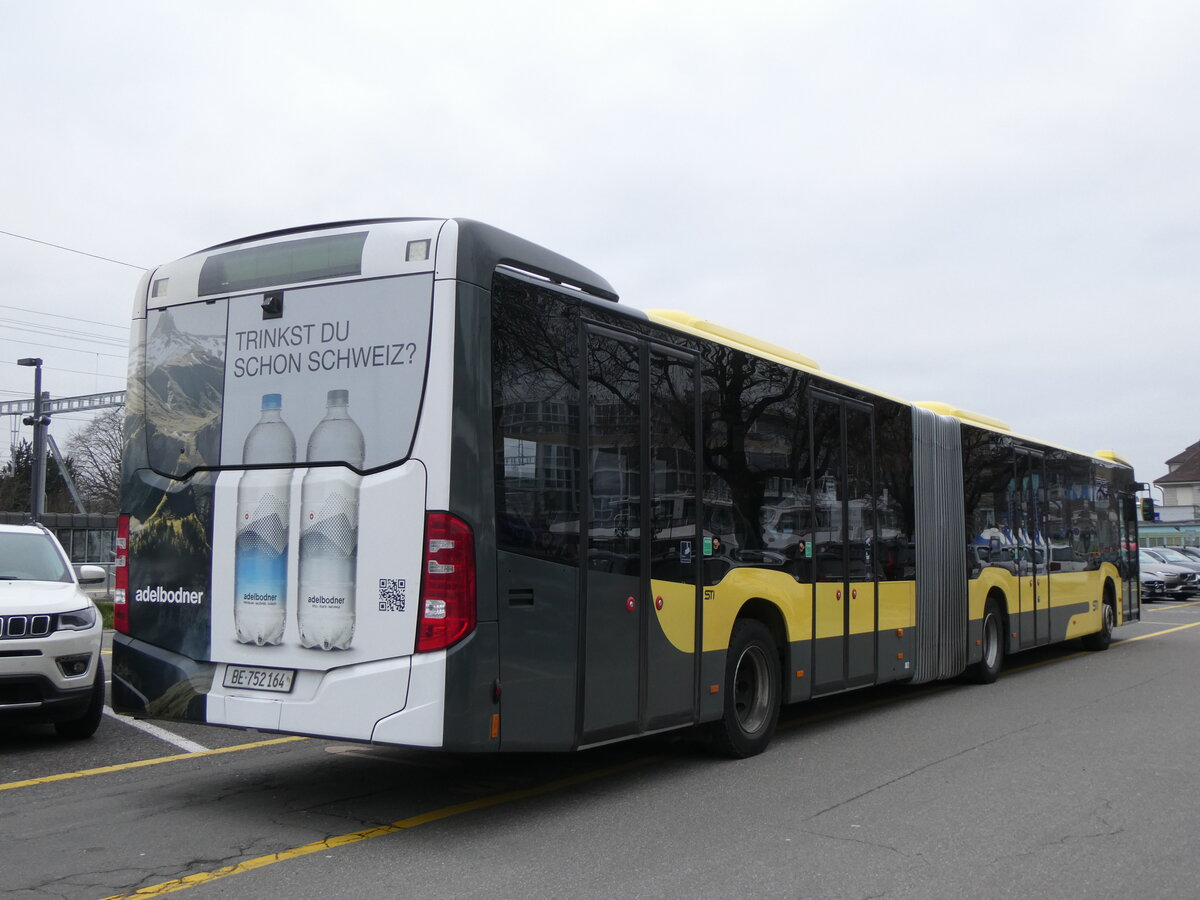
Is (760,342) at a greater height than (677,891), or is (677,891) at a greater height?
(760,342)

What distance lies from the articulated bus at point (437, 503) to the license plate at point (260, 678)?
18 millimetres

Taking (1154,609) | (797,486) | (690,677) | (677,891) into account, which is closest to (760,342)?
(797,486)

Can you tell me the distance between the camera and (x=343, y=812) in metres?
6.34

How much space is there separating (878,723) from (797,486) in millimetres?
2472

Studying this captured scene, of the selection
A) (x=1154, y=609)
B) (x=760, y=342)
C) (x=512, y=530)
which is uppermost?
(x=760, y=342)

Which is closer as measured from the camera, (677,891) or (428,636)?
Result: (677,891)

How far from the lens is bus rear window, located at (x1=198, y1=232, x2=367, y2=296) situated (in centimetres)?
617

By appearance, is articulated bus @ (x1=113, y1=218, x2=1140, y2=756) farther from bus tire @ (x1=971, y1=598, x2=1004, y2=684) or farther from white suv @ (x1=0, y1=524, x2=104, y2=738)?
bus tire @ (x1=971, y1=598, x2=1004, y2=684)

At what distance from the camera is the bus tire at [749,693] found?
7.82 m

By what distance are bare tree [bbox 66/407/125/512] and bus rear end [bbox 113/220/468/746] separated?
222 ft

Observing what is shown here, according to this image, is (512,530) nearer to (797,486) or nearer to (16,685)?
(797,486)

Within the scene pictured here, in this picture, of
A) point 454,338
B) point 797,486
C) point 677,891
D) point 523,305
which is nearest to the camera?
point 677,891

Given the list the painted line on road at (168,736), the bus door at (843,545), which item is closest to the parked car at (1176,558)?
the bus door at (843,545)

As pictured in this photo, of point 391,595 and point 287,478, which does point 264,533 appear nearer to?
point 287,478
